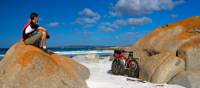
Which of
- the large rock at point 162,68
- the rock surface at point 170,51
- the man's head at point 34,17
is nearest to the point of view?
the man's head at point 34,17

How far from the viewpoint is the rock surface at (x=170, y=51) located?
51.6 ft

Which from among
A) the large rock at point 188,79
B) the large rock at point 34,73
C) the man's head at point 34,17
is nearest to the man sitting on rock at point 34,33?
the man's head at point 34,17

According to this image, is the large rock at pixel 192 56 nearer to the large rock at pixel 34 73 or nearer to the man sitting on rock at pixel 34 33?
the large rock at pixel 34 73

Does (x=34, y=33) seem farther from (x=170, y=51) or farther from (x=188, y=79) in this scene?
(x=170, y=51)

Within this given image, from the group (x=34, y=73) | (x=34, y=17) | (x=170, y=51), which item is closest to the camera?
(x=34, y=73)

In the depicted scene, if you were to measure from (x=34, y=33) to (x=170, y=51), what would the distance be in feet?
23.2

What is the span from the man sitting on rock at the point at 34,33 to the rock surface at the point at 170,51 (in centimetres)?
540

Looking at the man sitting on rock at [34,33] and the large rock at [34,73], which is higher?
the man sitting on rock at [34,33]

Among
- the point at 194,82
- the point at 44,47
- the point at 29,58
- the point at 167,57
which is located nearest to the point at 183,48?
the point at 167,57

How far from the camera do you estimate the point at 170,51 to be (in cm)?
1723

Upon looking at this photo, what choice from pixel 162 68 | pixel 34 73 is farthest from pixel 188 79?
pixel 34 73

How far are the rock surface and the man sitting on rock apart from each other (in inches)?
212

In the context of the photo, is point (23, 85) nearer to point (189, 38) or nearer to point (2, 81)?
point (2, 81)

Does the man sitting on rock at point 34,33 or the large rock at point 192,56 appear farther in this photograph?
the large rock at point 192,56
